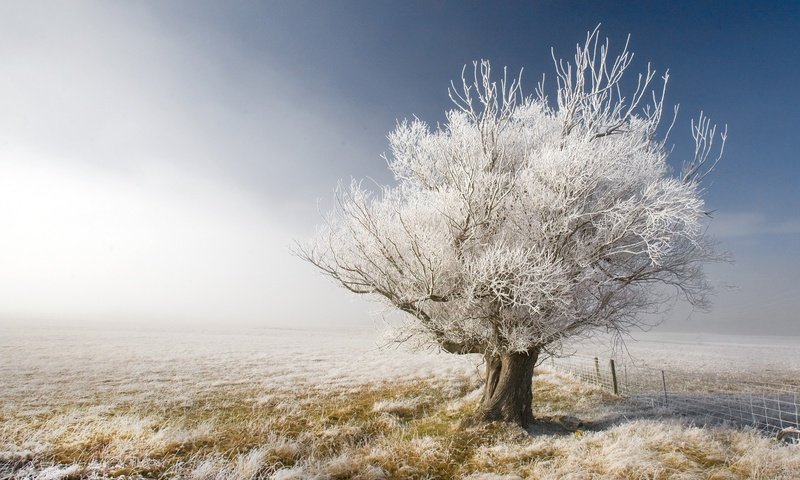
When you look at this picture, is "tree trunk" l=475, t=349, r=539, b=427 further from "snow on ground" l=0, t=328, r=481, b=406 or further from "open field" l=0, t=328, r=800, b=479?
"snow on ground" l=0, t=328, r=481, b=406

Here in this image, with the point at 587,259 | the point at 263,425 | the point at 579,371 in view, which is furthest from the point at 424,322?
the point at 579,371

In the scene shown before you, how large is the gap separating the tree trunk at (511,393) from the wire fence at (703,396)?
493 cm

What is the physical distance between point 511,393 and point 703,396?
37.5 ft

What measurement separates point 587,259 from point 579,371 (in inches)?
Result: 560

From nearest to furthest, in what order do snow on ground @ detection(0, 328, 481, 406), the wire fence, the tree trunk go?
the tree trunk → the wire fence → snow on ground @ detection(0, 328, 481, 406)

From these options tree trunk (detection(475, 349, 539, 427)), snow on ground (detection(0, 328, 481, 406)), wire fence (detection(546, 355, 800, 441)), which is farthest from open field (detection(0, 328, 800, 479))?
wire fence (detection(546, 355, 800, 441))

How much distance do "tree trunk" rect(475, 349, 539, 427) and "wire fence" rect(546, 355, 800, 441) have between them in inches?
194

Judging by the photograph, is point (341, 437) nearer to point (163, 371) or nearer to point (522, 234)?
point (522, 234)

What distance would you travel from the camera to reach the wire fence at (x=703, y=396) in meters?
11.6

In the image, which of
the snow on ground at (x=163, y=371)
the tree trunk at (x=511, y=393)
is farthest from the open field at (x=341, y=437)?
the tree trunk at (x=511, y=393)

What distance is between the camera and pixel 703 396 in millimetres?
15789

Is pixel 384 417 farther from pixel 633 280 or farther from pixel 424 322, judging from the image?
pixel 633 280

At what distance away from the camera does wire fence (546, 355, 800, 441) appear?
11609mm

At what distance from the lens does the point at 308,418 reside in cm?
1153
